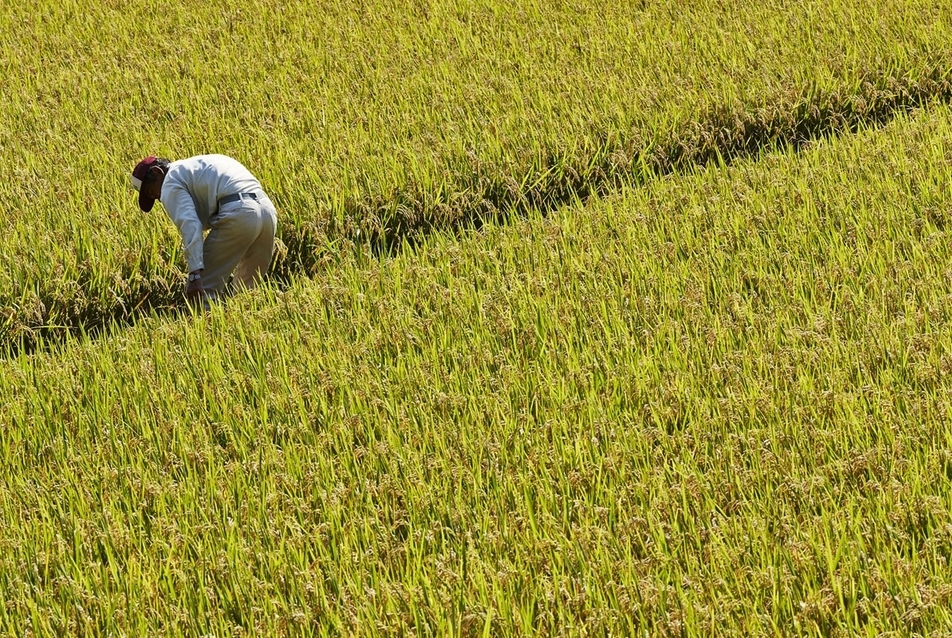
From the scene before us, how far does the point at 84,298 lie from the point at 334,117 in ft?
6.52

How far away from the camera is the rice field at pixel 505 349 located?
8.25 ft

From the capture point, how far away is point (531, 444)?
306 centimetres

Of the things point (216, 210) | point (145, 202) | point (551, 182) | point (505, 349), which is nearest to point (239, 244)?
point (216, 210)

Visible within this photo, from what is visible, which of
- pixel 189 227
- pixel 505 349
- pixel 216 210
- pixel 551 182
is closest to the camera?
pixel 505 349

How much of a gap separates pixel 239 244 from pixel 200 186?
11.6 inches

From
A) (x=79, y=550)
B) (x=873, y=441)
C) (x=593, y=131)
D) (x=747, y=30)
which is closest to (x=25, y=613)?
(x=79, y=550)

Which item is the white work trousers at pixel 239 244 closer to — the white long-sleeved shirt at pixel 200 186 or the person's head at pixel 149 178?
the white long-sleeved shirt at pixel 200 186

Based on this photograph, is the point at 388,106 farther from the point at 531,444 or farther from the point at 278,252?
the point at 531,444

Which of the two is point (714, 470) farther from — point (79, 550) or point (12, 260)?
point (12, 260)

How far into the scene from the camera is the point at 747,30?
7059mm

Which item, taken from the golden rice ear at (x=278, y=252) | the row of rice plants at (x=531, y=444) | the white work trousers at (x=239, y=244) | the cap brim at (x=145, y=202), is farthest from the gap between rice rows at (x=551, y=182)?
the row of rice plants at (x=531, y=444)

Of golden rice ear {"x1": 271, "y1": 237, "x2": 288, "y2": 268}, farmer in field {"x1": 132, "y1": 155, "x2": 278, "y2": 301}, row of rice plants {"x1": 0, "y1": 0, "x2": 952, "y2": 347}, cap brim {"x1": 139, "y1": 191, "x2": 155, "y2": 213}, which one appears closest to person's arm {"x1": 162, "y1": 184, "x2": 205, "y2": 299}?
farmer in field {"x1": 132, "y1": 155, "x2": 278, "y2": 301}

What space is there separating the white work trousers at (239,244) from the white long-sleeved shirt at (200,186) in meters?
0.06

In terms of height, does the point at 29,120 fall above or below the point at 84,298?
above
